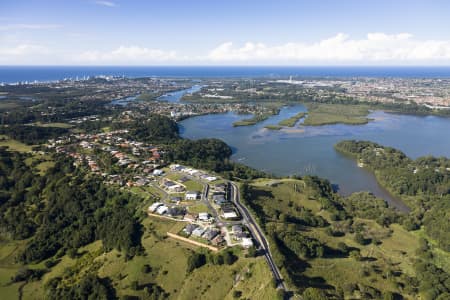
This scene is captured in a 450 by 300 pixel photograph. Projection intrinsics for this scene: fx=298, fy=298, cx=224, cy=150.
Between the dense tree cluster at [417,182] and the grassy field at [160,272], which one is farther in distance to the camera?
the dense tree cluster at [417,182]

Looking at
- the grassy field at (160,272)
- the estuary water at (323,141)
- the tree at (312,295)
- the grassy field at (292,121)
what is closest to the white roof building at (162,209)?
the grassy field at (160,272)

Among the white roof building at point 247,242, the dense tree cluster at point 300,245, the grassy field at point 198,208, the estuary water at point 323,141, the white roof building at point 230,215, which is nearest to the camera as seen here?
the white roof building at point 247,242

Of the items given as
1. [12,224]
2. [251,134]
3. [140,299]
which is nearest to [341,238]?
[140,299]

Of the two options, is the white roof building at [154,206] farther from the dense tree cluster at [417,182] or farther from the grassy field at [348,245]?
the dense tree cluster at [417,182]

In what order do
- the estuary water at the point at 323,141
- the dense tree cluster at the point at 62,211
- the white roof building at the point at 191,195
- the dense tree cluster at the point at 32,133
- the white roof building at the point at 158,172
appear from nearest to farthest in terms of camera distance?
1. the dense tree cluster at the point at 62,211
2. the white roof building at the point at 191,195
3. the white roof building at the point at 158,172
4. the estuary water at the point at 323,141
5. the dense tree cluster at the point at 32,133

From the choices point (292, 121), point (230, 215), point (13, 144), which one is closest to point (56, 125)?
point (13, 144)

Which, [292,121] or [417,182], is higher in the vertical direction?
[292,121]

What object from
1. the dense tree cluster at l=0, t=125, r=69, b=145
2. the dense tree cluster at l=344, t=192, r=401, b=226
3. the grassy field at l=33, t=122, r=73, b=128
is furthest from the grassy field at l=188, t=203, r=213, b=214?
the grassy field at l=33, t=122, r=73, b=128

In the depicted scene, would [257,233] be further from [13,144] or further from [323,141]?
[13,144]
